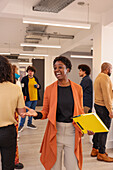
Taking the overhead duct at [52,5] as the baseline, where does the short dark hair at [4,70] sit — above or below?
below

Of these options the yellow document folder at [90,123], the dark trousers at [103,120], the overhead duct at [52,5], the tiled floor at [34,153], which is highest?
the overhead duct at [52,5]

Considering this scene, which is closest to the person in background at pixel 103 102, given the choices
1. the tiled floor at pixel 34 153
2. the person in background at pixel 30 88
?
the tiled floor at pixel 34 153

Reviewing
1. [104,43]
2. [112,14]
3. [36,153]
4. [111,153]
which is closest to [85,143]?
[111,153]

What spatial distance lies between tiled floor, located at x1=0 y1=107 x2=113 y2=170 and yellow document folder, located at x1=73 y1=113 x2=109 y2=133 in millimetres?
1610

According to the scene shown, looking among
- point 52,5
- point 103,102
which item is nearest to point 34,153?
point 103,102

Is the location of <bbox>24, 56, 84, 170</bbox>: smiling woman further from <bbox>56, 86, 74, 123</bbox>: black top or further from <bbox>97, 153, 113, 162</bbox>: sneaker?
<bbox>97, 153, 113, 162</bbox>: sneaker

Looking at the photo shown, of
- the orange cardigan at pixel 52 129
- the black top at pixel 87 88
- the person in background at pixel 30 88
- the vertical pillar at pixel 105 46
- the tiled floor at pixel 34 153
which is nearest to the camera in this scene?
the orange cardigan at pixel 52 129

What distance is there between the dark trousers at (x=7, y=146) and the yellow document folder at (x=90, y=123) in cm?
62

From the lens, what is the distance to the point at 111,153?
12.1 ft

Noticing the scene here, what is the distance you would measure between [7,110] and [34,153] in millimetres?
2201

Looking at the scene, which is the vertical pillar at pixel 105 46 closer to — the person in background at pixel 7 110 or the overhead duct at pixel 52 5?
the overhead duct at pixel 52 5

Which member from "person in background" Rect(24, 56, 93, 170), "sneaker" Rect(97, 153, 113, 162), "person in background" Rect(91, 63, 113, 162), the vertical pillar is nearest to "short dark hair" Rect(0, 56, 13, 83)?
"person in background" Rect(24, 56, 93, 170)

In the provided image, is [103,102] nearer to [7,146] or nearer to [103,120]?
[103,120]

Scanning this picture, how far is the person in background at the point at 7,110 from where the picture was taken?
1.71 meters
